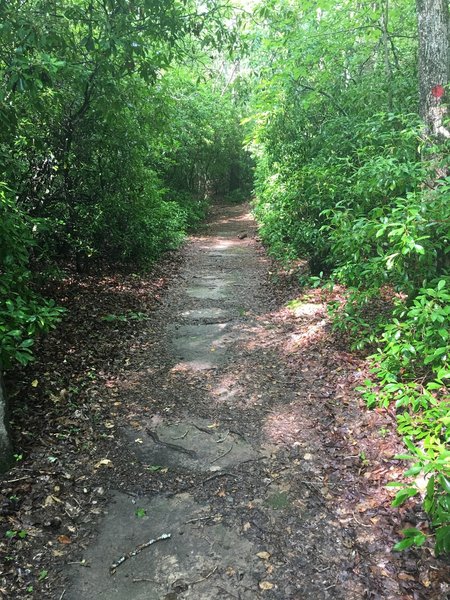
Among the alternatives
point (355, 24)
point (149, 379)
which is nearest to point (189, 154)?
point (355, 24)

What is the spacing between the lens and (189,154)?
61.5 feet

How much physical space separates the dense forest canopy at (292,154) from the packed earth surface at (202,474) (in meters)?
0.44

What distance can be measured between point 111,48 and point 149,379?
377 cm

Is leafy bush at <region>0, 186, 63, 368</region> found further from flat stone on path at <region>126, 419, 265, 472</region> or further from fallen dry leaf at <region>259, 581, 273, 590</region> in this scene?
fallen dry leaf at <region>259, 581, 273, 590</region>

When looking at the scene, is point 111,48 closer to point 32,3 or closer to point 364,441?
point 32,3

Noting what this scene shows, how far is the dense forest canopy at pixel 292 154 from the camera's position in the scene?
367 cm

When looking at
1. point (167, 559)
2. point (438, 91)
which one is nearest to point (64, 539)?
point (167, 559)

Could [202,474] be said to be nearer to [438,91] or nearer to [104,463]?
[104,463]

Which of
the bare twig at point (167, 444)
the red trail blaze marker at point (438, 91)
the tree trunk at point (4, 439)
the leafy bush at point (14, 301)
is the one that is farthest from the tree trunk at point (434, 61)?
the tree trunk at point (4, 439)

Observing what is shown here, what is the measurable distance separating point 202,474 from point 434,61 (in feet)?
15.5

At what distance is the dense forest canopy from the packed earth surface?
0.44 m

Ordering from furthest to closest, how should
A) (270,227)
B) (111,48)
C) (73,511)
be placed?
(270,227) → (111,48) → (73,511)

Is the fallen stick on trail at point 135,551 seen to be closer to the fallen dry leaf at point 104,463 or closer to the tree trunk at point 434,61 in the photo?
the fallen dry leaf at point 104,463

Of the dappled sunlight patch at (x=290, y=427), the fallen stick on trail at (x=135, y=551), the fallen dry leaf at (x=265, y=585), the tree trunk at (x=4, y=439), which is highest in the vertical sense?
the tree trunk at (x=4, y=439)
